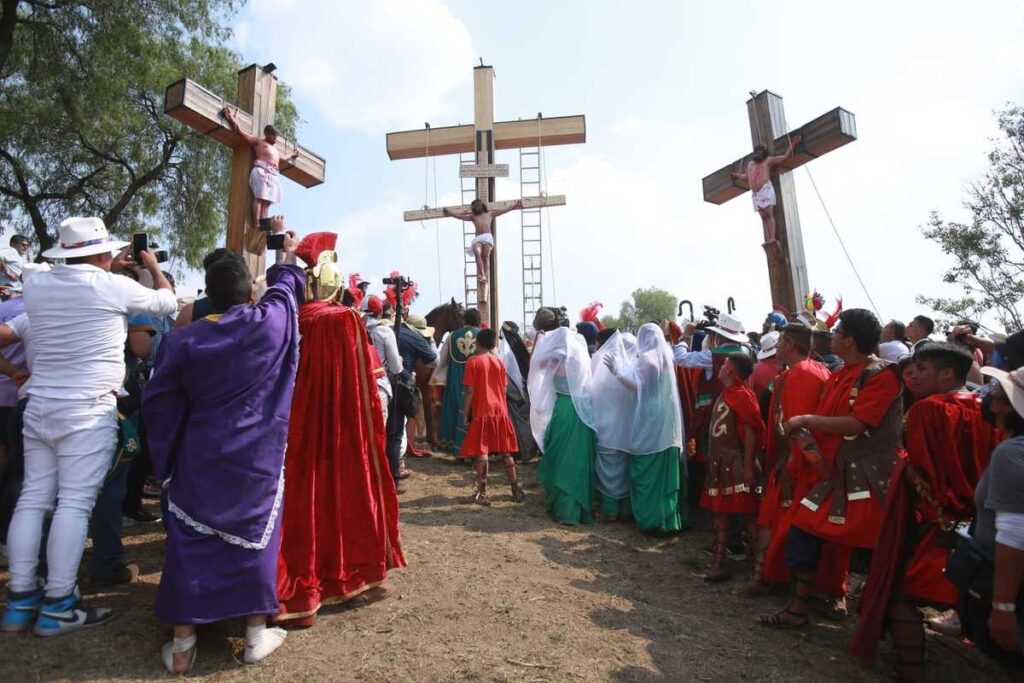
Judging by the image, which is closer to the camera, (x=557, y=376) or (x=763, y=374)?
(x=763, y=374)

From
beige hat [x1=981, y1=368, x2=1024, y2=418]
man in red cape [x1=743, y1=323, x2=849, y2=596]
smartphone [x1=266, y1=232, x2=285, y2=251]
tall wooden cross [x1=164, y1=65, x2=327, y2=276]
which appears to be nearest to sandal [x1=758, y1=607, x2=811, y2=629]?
man in red cape [x1=743, y1=323, x2=849, y2=596]

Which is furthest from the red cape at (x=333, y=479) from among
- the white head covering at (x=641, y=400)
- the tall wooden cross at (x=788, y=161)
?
the tall wooden cross at (x=788, y=161)

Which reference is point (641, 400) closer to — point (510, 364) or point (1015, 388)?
point (510, 364)

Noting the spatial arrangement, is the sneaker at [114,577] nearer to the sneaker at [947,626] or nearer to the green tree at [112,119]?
the sneaker at [947,626]

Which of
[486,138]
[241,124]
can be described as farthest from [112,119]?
[241,124]

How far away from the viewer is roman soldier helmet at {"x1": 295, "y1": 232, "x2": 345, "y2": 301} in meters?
3.83

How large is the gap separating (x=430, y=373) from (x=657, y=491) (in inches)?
160

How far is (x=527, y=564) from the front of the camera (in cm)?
464

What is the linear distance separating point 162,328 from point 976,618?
17.0ft

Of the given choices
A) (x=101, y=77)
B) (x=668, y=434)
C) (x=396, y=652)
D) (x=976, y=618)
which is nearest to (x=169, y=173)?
(x=101, y=77)

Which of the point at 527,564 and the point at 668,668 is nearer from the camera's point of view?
the point at 668,668

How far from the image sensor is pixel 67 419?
3188mm

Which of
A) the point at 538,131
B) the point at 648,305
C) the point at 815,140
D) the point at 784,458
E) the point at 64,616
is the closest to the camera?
the point at 64,616

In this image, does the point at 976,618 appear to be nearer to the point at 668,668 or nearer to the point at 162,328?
the point at 668,668
